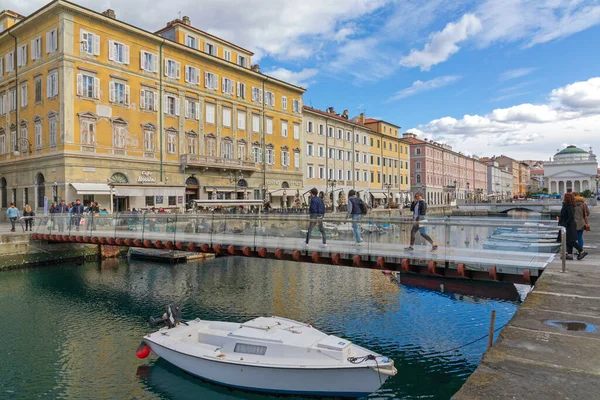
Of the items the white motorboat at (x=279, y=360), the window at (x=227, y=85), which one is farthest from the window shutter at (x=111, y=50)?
the white motorboat at (x=279, y=360)

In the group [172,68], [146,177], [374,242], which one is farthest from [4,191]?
[374,242]

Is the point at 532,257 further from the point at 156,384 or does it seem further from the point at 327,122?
the point at 327,122

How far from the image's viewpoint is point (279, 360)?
380 inches

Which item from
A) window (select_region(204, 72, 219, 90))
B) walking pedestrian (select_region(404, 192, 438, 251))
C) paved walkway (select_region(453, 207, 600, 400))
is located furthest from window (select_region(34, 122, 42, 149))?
paved walkway (select_region(453, 207, 600, 400))

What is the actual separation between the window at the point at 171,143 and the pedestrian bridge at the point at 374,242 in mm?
20959

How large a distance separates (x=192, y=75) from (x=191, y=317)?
32.4m

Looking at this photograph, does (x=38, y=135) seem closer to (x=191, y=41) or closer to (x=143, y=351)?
(x=191, y=41)

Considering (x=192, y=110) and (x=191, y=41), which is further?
(x=191, y=41)

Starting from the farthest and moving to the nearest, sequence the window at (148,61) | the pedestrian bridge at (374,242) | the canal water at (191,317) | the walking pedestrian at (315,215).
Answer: the window at (148,61) → the walking pedestrian at (315,215) → the pedestrian bridge at (374,242) → the canal water at (191,317)

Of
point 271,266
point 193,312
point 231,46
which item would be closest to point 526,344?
point 193,312

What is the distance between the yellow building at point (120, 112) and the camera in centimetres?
3388

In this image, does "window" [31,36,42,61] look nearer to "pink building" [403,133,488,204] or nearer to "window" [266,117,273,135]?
"window" [266,117,273,135]

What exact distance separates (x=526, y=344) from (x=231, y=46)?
158 ft

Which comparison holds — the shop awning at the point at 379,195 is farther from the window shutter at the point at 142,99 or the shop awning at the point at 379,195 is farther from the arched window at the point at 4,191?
the arched window at the point at 4,191
